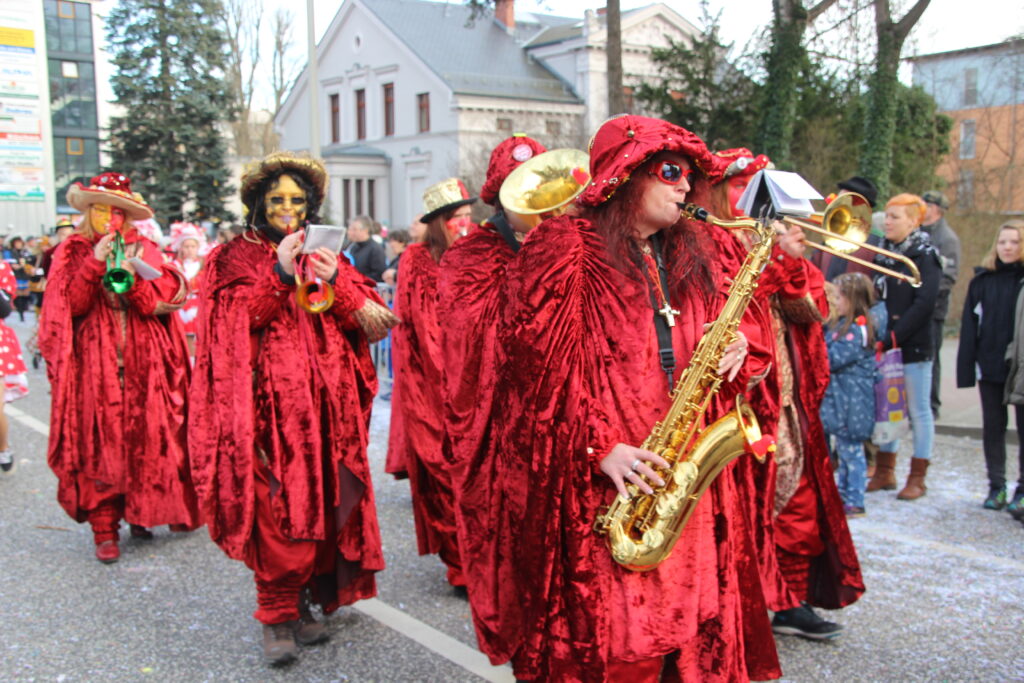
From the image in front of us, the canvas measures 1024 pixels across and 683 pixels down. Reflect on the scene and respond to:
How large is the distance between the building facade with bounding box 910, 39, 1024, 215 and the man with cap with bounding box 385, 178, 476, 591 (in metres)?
12.6

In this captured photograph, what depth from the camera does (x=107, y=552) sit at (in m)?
5.36

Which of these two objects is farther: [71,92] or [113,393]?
[71,92]

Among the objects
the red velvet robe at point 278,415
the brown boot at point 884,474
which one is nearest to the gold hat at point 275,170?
the red velvet robe at point 278,415

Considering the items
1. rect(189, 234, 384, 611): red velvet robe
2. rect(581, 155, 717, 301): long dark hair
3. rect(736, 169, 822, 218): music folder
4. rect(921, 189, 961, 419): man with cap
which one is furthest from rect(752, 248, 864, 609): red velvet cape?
rect(921, 189, 961, 419): man with cap

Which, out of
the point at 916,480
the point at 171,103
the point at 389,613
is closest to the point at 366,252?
the point at 916,480

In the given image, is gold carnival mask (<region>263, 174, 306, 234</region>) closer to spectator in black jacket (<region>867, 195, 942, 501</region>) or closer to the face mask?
the face mask

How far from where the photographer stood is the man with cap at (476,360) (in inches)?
121

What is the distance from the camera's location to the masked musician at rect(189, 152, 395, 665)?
395 cm

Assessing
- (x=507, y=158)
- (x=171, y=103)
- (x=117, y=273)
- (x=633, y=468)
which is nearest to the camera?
(x=633, y=468)

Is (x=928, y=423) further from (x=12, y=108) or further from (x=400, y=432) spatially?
(x=12, y=108)

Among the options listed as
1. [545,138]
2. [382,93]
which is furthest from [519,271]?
[382,93]

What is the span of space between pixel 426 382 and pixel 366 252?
22.5ft

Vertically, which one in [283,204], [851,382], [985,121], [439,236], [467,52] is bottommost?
[851,382]

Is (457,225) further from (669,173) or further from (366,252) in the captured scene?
(366,252)
